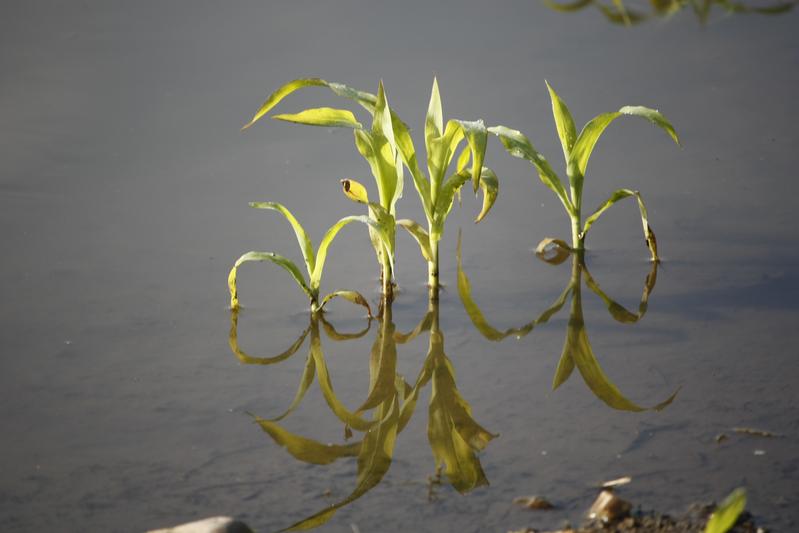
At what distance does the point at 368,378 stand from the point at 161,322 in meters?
0.72

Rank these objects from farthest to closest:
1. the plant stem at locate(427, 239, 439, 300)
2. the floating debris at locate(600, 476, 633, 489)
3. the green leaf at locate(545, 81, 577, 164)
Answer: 1. the green leaf at locate(545, 81, 577, 164)
2. the plant stem at locate(427, 239, 439, 300)
3. the floating debris at locate(600, 476, 633, 489)

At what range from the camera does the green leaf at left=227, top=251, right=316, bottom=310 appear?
316cm

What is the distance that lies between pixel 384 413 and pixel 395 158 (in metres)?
0.88

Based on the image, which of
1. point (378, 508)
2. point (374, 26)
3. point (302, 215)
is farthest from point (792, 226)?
point (374, 26)

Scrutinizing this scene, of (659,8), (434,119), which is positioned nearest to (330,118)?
(434,119)

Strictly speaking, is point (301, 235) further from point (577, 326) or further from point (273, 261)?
point (577, 326)

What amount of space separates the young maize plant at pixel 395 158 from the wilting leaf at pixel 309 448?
789 millimetres

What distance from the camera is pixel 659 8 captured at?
5727mm

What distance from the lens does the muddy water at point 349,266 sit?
7.92 ft

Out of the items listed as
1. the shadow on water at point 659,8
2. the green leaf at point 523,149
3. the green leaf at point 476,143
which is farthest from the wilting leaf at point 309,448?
the shadow on water at point 659,8

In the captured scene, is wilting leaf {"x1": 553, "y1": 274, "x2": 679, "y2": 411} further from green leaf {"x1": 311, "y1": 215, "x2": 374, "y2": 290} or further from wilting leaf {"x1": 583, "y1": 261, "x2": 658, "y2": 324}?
green leaf {"x1": 311, "y1": 215, "x2": 374, "y2": 290}

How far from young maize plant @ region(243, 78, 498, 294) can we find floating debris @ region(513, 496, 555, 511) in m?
1.12

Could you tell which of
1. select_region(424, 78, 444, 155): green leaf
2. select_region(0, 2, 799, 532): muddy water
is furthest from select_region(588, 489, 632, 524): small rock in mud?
select_region(424, 78, 444, 155): green leaf

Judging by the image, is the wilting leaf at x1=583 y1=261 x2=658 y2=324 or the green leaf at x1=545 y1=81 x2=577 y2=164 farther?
the green leaf at x1=545 y1=81 x2=577 y2=164
